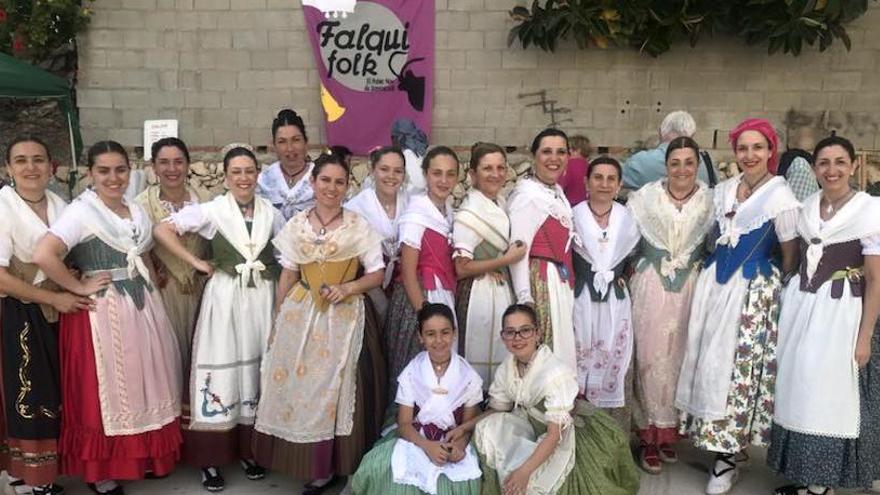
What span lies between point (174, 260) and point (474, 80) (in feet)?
13.6

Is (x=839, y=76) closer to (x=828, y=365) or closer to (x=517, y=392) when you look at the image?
(x=828, y=365)

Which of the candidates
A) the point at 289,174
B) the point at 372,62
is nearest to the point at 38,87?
the point at 372,62

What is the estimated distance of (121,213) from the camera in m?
2.93

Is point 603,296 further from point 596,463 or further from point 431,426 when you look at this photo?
point 431,426

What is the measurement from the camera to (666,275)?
319 centimetres

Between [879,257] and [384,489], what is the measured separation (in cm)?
219

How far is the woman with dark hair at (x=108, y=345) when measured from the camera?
2.82m

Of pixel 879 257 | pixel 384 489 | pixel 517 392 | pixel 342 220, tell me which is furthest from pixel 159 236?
pixel 879 257

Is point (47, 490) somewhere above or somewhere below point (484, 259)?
below

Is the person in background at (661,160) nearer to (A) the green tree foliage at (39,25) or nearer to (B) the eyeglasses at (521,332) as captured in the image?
(B) the eyeglasses at (521,332)

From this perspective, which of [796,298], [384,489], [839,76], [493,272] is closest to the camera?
[384,489]

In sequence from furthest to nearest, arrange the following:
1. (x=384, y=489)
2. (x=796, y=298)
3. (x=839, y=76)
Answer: (x=839, y=76)
(x=796, y=298)
(x=384, y=489)

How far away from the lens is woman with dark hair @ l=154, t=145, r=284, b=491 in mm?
2986

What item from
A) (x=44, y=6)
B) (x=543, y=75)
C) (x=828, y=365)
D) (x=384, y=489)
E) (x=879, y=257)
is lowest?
(x=384, y=489)
